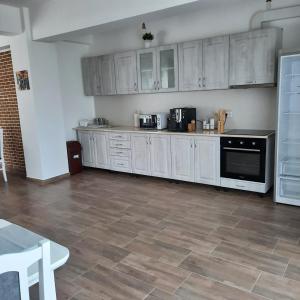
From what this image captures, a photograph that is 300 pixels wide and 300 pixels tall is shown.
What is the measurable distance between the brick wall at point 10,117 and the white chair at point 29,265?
17.2ft

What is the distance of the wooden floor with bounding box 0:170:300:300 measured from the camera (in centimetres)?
228

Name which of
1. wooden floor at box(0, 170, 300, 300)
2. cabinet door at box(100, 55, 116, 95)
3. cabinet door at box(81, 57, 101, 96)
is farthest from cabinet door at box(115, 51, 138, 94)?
wooden floor at box(0, 170, 300, 300)

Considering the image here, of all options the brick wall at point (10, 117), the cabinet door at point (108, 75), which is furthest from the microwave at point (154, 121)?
the brick wall at point (10, 117)

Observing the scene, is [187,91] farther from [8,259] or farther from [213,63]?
[8,259]

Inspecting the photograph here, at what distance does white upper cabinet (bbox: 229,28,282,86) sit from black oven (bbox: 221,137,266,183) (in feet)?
2.63

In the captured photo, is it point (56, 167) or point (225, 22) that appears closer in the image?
point (225, 22)

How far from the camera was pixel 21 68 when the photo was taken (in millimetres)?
4922

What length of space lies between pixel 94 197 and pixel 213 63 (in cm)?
258

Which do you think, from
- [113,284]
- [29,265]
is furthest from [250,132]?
[29,265]

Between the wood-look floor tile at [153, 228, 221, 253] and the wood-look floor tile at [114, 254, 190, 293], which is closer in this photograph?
the wood-look floor tile at [114, 254, 190, 293]

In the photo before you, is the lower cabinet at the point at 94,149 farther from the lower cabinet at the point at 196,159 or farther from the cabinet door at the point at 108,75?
the lower cabinet at the point at 196,159

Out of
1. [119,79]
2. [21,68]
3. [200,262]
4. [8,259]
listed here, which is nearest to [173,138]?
[119,79]

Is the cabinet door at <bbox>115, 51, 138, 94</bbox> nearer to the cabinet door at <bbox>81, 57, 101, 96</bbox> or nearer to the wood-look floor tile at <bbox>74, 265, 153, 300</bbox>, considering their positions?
the cabinet door at <bbox>81, 57, 101, 96</bbox>

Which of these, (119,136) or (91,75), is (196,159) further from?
(91,75)
